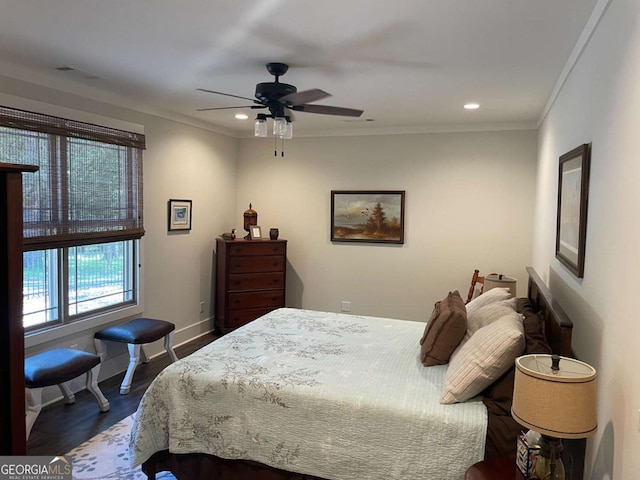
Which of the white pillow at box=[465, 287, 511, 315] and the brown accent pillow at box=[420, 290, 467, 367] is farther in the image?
the white pillow at box=[465, 287, 511, 315]

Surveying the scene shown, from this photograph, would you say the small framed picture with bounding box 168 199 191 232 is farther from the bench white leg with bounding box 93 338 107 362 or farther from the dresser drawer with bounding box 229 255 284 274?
the bench white leg with bounding box 93 338 107 362

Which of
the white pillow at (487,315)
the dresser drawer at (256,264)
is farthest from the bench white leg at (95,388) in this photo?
the white pillow at (487,315)

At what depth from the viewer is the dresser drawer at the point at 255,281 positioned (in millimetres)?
5418

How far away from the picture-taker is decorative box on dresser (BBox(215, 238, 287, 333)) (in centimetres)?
541

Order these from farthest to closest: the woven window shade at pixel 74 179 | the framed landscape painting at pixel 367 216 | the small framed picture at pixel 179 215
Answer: the framed landscape painting at pixel 367 216
the small framed picture at pixel 179 215
the woven window shade at pixel 74 179

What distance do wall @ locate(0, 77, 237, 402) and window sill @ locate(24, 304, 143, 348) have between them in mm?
30

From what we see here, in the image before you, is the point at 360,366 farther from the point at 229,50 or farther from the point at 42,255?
the point at 42,255

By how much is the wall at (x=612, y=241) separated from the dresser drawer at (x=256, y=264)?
3.62 metres

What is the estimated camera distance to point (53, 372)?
119 inches

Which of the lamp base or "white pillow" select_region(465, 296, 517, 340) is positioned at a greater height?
"white pillow" select_region(465, 296, 517, 340)

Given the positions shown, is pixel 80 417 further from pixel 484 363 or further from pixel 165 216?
pixel 484 363

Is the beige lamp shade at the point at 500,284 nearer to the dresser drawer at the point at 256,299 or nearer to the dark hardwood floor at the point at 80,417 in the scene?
the dresser drawer at the point at 256,299

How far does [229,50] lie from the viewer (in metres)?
2.81

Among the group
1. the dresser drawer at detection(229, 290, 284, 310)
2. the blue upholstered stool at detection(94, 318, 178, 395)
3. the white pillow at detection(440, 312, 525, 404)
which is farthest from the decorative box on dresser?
the white pillow at detection(440, 312, 525, 404)
